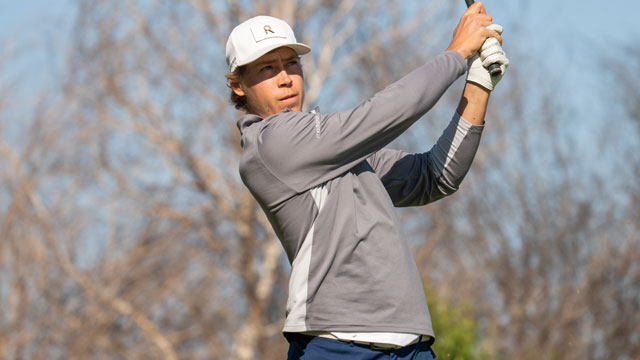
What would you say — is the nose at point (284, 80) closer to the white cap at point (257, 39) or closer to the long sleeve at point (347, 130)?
the white cap at point (257, 39)

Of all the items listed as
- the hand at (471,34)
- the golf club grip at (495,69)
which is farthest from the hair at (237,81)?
the golf club grip at (495,69)

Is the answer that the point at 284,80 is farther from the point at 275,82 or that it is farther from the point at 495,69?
the point at 495,69

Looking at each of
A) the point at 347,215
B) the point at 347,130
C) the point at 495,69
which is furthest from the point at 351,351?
the point at 495,69

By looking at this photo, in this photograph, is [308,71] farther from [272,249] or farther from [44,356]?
[44,356]

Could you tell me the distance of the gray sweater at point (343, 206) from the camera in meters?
3.02

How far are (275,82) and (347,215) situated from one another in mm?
661

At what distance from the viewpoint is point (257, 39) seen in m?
3.44

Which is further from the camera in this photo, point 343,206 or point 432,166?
point 432,166

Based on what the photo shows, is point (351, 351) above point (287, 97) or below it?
below

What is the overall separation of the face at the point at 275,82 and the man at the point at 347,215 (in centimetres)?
19

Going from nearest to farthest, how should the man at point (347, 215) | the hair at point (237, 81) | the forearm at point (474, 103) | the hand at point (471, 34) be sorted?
the man at point (347, 215), the hand at point (471, 34), the forearm at point (474, 103), the hair at point (237, 81)

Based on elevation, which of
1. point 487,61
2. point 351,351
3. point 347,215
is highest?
point 487,61

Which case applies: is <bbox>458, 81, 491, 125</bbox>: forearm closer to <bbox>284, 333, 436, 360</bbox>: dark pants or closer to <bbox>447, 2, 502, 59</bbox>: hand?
<bbox>447, 2, 502, 59</bbox>: hand

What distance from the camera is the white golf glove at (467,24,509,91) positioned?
10.8 feet
